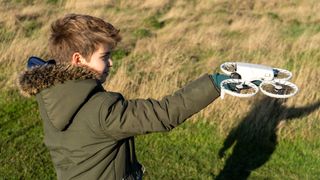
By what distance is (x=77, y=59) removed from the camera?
2.41 meters

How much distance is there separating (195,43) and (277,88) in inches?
238

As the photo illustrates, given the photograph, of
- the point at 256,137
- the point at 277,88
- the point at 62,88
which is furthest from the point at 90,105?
the point at 256,137

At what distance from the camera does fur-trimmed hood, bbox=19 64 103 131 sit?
231cm

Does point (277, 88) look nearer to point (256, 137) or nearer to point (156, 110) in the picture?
point (156, 110)

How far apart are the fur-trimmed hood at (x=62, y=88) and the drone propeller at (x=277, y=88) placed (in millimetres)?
821

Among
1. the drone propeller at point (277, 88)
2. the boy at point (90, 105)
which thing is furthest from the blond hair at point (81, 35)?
the drone propeller at point (277, 88)

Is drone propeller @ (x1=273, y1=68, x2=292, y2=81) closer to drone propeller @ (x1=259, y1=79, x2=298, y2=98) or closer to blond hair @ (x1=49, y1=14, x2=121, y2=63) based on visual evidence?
drone propeller @ (x1=259, y1=79, x2=298, y2=98)

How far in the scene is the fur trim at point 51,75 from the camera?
2.35 m

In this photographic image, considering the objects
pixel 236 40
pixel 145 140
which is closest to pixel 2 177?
pixel 145 140

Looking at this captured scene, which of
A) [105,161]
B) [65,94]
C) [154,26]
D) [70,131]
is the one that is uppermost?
[65,94]

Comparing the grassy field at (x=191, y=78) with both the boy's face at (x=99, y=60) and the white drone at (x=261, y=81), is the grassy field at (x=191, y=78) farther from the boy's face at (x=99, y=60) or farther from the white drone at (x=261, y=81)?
the boy's face at (x=99, y=60)

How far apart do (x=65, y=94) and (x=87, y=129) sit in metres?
0.19

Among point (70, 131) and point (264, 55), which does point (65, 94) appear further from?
point (264, 55)

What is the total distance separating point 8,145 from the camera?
539 centimetres
